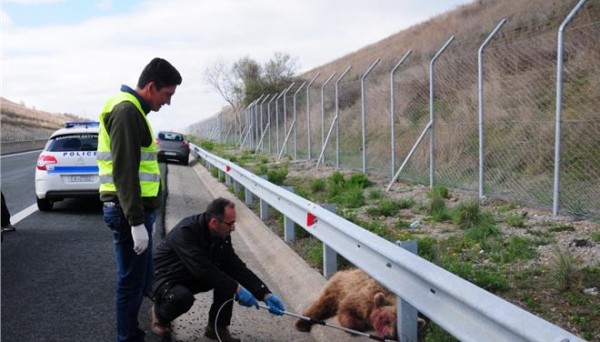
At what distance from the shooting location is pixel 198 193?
1441 cm

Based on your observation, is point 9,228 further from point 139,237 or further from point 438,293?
point 438,293

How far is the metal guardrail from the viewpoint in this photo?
101 inches

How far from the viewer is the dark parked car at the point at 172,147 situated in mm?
25750

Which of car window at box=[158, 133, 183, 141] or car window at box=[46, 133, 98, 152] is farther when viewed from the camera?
car window at box=[158, 133, 183, 141]

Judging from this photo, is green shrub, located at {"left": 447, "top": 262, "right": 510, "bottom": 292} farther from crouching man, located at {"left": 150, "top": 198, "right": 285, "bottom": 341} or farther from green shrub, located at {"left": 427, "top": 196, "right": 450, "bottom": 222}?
green shrub, located at {"left": 427, "top": 196, "right": 450, "bottom": 222}

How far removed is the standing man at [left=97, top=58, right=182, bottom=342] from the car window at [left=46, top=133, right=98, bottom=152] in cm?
765

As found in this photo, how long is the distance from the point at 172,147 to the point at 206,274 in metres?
22.1

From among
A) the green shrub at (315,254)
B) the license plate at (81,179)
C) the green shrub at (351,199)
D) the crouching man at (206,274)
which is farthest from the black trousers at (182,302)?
the license plate at (81,179)

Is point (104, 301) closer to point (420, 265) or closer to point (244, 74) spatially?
point (420, 265)

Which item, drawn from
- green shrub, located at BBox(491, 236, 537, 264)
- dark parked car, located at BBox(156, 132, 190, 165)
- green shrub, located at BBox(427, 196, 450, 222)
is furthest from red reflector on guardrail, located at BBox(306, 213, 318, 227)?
dark parked car, located at BBox(156, 132, 190, 165)

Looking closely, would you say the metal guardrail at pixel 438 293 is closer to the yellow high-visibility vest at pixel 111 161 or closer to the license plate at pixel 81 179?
the yellow high-visibility vest at pixel 111 161

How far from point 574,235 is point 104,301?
4.70 meters

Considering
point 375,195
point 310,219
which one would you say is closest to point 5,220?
point 310,219

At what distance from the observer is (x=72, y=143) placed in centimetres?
1164
